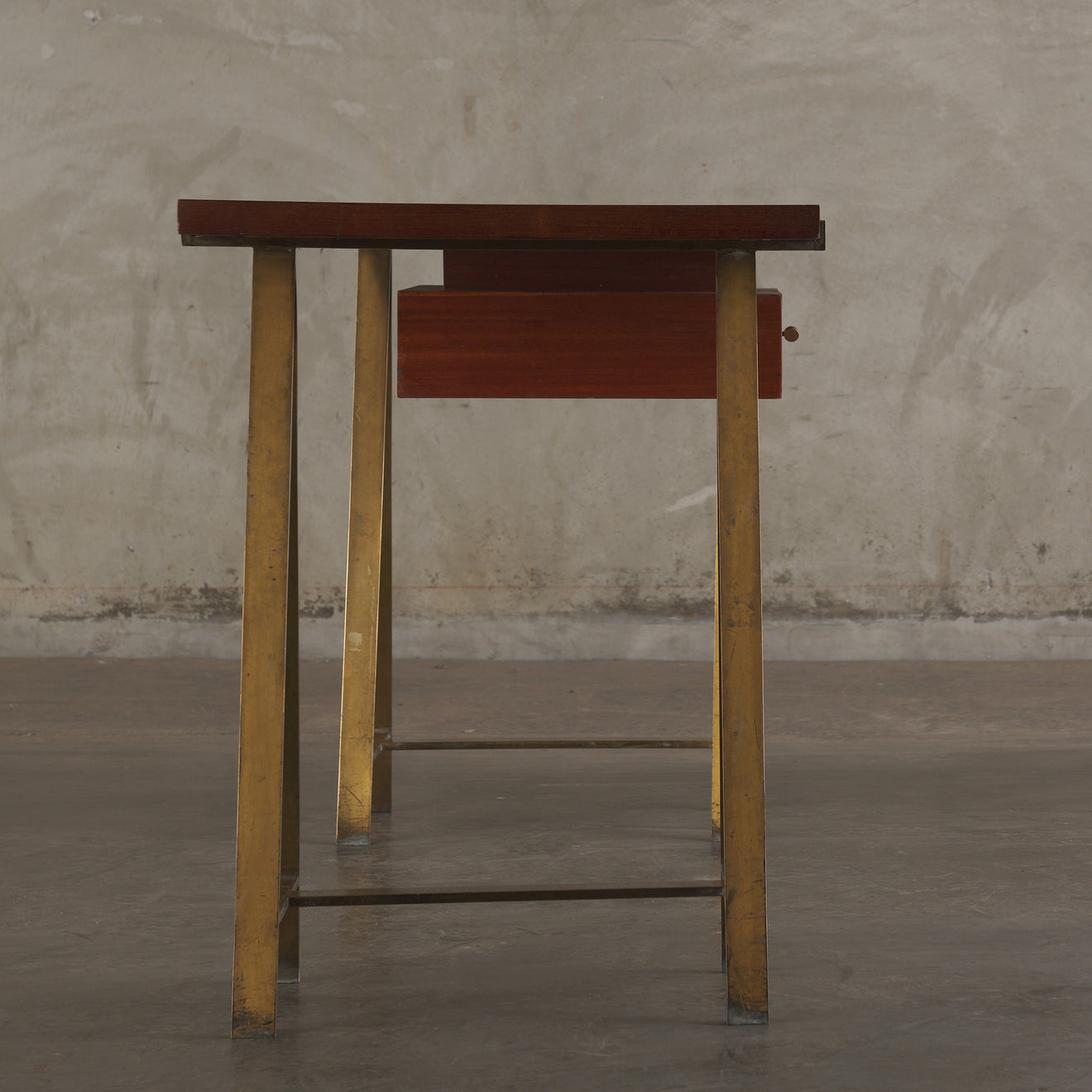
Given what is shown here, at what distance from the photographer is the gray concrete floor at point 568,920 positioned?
4.25 ft

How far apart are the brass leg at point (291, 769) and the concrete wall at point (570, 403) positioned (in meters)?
2.62

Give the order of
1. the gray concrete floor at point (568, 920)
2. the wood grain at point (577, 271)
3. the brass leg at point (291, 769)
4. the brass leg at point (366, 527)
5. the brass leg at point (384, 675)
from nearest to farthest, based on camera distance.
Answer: the gray concrete floor at point (568, 920) → the brass leg at point (291, 769) → the wood grain at point (577, 271) → the brass leg at point (366, 527) → the brass leg at point (384, 675)

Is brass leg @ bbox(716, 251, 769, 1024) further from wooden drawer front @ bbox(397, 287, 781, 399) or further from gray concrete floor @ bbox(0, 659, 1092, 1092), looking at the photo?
wooden drawer front @ bbox(397, 287, 781, 399)

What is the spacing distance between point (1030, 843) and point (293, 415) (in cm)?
135

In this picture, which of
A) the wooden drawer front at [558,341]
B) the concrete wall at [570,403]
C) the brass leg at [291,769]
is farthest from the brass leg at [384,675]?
the concrete wall at [570,403]

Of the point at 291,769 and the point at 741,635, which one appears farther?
the point at 291,769

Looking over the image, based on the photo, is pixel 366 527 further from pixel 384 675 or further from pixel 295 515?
pixel 295 515

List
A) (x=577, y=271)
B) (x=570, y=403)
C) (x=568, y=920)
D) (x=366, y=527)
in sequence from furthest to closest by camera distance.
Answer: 1. (x=570, y=403)
2. (x=366, y=527)
3. (x=577, y=271)
4. (x=568, y=920)

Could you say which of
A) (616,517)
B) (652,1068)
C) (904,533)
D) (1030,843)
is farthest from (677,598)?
(652,1068)

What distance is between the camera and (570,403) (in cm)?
415

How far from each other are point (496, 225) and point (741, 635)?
0.48 meters

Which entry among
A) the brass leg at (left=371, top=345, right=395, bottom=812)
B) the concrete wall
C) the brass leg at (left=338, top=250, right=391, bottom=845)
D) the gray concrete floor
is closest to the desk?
the gray concrete floor

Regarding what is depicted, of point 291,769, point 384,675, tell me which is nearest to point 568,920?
point 291,769

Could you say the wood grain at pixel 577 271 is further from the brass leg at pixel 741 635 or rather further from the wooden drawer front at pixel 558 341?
the brass leg at pixel 741 635
